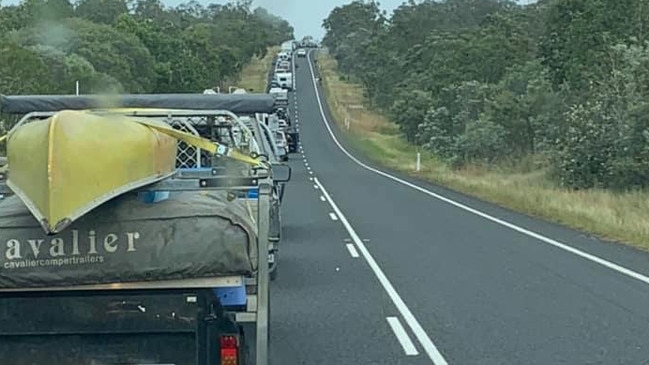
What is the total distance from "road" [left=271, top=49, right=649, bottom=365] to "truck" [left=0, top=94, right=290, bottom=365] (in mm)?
3620

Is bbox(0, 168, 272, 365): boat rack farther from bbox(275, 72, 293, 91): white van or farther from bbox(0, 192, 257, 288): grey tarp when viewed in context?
bbox(275, 72, 293, 91): white van

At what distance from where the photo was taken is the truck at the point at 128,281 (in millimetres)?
6199

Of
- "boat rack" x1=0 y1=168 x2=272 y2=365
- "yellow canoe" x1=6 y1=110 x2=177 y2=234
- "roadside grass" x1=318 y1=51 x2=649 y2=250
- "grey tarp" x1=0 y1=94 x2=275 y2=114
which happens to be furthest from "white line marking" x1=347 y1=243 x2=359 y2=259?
"yellow canoe" x1=6 y1=110 x2=177 y2=234

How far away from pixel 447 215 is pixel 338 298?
1289cm

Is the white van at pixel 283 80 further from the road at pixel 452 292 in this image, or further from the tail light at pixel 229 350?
the tail light at pixel 229 350

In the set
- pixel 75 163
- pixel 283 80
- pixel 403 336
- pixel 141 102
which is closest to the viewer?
pixel 75 163

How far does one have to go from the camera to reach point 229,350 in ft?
21.3

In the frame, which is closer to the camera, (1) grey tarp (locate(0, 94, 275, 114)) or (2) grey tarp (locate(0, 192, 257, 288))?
(2) grey tarp (locate(0, 192, 257, 288))

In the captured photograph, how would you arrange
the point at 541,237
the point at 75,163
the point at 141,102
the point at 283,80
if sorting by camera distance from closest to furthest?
the point at 75,163 < the point at 141,102 < the point at 541,237 < the point at 283,80

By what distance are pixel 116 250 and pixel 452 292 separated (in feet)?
26.7

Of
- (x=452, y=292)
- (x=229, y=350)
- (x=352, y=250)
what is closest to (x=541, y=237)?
(x=352, y=250)

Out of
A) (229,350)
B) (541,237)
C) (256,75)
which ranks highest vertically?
(229,350)

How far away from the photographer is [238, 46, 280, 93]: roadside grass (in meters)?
101

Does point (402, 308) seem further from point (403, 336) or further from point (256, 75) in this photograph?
point (256, 75)
